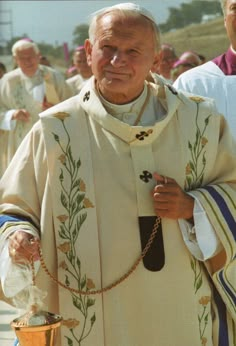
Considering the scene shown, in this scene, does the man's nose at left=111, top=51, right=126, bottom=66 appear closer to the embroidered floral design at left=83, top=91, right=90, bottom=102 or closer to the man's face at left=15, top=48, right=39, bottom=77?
the embroidered floral design at left=83, top=91, right=90, bottom=102

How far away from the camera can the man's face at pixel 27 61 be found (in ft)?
48.9

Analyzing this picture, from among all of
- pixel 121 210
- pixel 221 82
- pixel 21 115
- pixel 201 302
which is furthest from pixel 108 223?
pixel 21 115

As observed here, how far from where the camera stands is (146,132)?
4543mm

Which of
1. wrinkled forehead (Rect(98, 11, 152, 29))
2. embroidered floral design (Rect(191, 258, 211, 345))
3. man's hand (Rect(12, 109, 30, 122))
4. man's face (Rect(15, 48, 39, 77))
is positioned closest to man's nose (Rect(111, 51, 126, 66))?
wrinkled forehead (Rect(98, 11, 152, 29))

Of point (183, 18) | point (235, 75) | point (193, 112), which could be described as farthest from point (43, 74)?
point (183, 18)

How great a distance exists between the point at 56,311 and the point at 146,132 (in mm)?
812

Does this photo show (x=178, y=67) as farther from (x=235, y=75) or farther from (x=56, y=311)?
(x=56, y=311)

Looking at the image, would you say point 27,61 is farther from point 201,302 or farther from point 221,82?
point 201,302

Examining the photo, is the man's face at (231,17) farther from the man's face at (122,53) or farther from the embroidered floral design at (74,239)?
the embroidered floral design at (74,239)

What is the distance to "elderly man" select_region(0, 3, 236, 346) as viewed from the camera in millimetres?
4492

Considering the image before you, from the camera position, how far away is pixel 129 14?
452 cm

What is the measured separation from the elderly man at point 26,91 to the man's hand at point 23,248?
10.2 m

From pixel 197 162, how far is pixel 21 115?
9206 mm

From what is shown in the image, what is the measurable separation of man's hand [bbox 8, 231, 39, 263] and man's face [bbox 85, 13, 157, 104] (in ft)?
2.30
